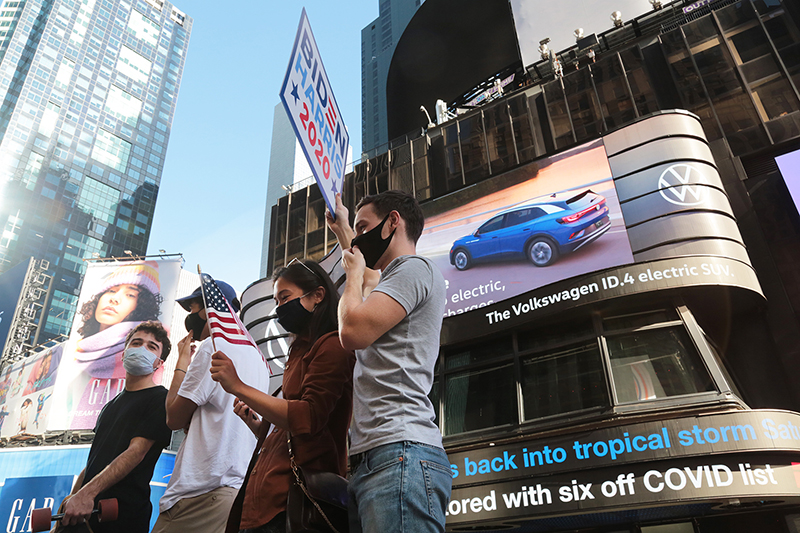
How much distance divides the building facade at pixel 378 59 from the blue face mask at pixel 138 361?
76703 mm

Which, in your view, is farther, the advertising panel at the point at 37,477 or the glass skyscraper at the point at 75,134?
the glass skyscraper at the point at 75,134

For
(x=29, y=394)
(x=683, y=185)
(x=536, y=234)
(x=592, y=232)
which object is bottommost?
(x=592, y=232)

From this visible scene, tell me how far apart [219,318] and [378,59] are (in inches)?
3609

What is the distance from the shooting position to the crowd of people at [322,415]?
211cm

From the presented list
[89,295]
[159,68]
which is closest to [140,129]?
[159,68]

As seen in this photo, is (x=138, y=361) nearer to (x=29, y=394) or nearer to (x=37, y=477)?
(x=37, y=477)

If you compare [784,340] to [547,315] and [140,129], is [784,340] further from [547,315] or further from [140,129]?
[140,129]

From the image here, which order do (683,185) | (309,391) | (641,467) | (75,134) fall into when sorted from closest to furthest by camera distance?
(309,391), (641,467), (683,185), (75,134)

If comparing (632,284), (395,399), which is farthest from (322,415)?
(632,284)

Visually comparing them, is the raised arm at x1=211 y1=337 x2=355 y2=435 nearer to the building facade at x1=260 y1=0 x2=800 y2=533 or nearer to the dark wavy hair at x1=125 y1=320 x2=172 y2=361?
the dark wavy hair at x1=125 y1=320 x2=172 y2=361

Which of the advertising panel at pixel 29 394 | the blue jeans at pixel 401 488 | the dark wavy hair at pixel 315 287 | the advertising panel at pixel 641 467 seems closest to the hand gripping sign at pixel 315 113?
the dark wavy hair at pixel 315 287

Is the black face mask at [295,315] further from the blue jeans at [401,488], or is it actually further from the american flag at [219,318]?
the blue jeans at [401,488]

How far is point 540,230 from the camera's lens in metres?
15.3

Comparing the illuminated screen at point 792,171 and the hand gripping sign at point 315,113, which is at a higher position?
the illuminated screen at point 792,171
